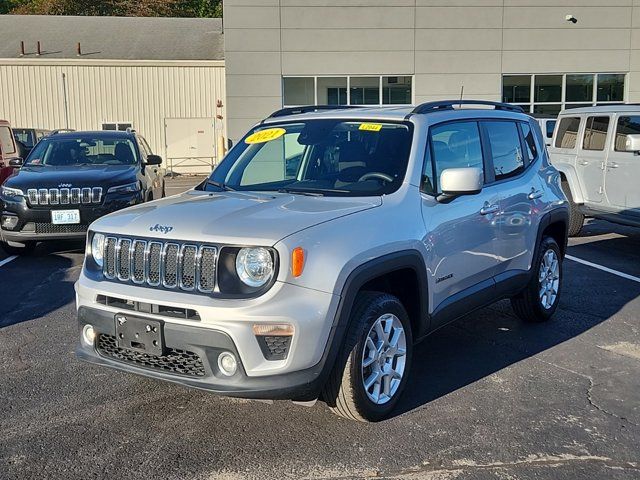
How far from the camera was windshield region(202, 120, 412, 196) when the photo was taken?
14.2 feet

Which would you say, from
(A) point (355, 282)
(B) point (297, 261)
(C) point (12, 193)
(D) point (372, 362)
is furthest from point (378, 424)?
(C) point (12, 193)

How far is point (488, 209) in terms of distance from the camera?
193 inches

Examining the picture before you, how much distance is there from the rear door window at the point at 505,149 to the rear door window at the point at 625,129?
4.28 metres

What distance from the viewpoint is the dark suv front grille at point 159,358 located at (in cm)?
352

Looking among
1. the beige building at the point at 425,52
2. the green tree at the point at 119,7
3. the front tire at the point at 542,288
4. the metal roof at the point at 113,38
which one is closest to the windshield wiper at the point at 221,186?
the front tire at the point at 542,288

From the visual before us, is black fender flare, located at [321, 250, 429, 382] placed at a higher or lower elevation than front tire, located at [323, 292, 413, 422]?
higher

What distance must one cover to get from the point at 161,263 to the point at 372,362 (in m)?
1.33

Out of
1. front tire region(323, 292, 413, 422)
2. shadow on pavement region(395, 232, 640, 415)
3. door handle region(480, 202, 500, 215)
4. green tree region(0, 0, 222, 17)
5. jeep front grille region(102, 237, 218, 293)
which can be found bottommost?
shadow on pavement region(395, 232, 640, 415)

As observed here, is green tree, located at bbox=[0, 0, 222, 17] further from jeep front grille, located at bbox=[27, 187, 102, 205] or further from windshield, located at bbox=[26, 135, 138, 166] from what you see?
jeep front grille, located at bbox=[27, 187, 102, 205]

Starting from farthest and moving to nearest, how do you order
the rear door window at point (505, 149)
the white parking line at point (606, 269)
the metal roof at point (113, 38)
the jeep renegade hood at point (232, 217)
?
the metal roof at point (113, 38) → the white parking line at point (606, 269) → the rear door window at point (505, 149) → the jeep renegade hood at point (232, 217)

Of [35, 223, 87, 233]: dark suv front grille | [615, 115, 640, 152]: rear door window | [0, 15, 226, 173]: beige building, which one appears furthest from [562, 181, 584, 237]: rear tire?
[0, 15, 226, 173]: beige building

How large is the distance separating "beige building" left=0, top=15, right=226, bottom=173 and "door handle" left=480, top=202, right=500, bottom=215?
22666mm

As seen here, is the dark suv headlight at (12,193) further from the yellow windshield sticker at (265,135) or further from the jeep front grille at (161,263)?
the jeep front grille at (161,263)

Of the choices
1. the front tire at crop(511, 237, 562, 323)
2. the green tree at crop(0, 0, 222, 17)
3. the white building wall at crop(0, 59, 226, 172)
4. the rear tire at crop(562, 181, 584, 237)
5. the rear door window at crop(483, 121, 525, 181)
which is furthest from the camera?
the green tree at crop(0, 0, 222, 17)
